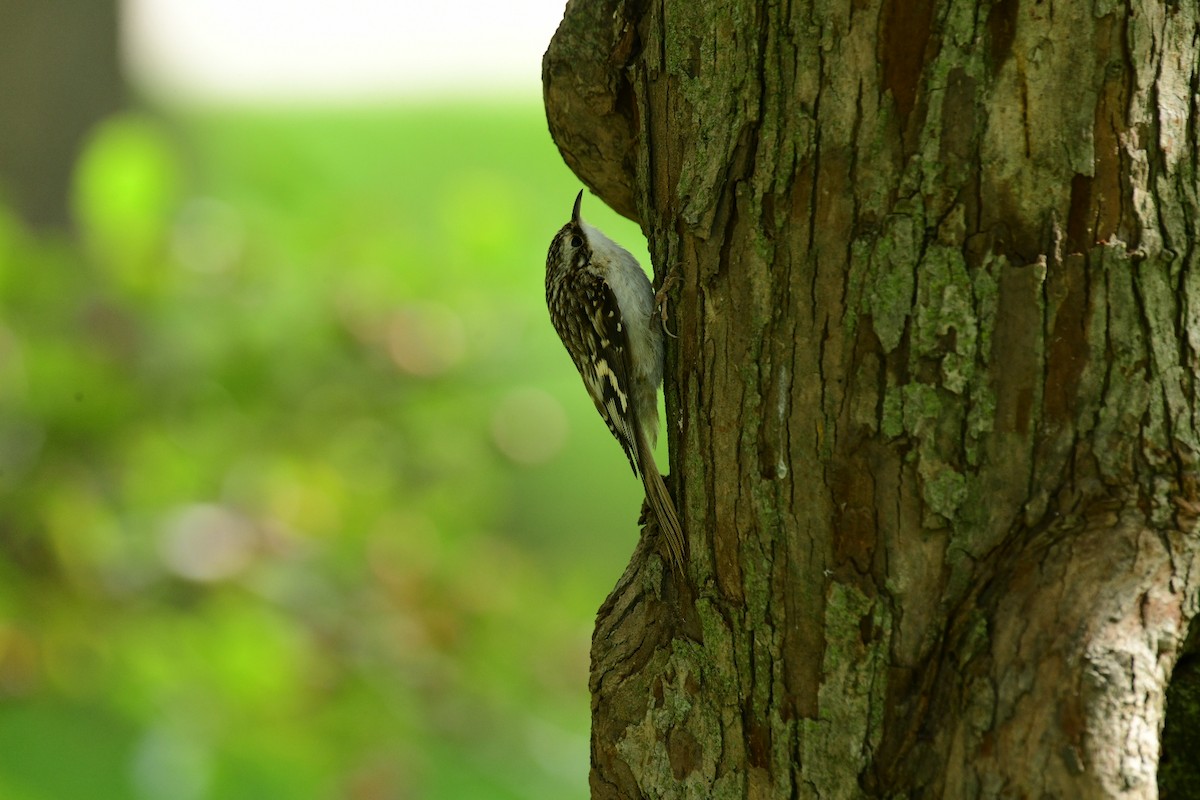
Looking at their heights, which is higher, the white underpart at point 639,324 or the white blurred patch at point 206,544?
the white underpart at point 639,324

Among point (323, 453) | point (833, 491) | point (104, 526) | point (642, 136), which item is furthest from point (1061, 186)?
point (104, 526)

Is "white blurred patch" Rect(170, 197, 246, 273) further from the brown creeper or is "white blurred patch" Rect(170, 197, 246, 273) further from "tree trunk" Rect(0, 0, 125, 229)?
"tree trunk" Rect(0, 0, 125, 229)

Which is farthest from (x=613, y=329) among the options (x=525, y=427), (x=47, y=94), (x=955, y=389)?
(x=47, y=94)

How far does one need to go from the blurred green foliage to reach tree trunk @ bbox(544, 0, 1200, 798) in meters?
1.42

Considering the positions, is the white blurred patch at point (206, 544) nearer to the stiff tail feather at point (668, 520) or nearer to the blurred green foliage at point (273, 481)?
the blurred green foliage at point (273, 481)

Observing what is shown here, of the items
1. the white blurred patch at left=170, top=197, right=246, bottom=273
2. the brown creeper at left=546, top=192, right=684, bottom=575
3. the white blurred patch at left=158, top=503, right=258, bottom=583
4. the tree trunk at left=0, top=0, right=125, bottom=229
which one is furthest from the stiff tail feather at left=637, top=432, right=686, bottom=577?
the tree trunk at left=0, top=0, right=125, bottom=229

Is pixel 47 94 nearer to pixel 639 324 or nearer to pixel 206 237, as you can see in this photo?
pixel 206 237

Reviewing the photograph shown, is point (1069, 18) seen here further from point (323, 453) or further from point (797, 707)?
point (323, 453)

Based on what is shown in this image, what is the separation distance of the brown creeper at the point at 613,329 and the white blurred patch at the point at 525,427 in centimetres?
19

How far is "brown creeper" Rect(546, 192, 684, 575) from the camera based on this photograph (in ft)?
10.0

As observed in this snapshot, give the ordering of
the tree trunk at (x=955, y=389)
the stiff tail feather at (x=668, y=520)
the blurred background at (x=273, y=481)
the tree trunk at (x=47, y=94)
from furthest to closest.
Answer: the tree trunk at (x=47, y=94), the blurred background at (x=273, y=481), the stiff tail feather at (x=668, y=520), the tree trunk at (x=955, y=389)

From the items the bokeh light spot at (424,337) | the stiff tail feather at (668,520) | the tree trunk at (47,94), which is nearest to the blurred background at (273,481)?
the bokeh light spot at (424,337)

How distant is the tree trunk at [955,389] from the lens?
1.54 meters

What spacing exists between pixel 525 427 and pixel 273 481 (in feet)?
2.52
